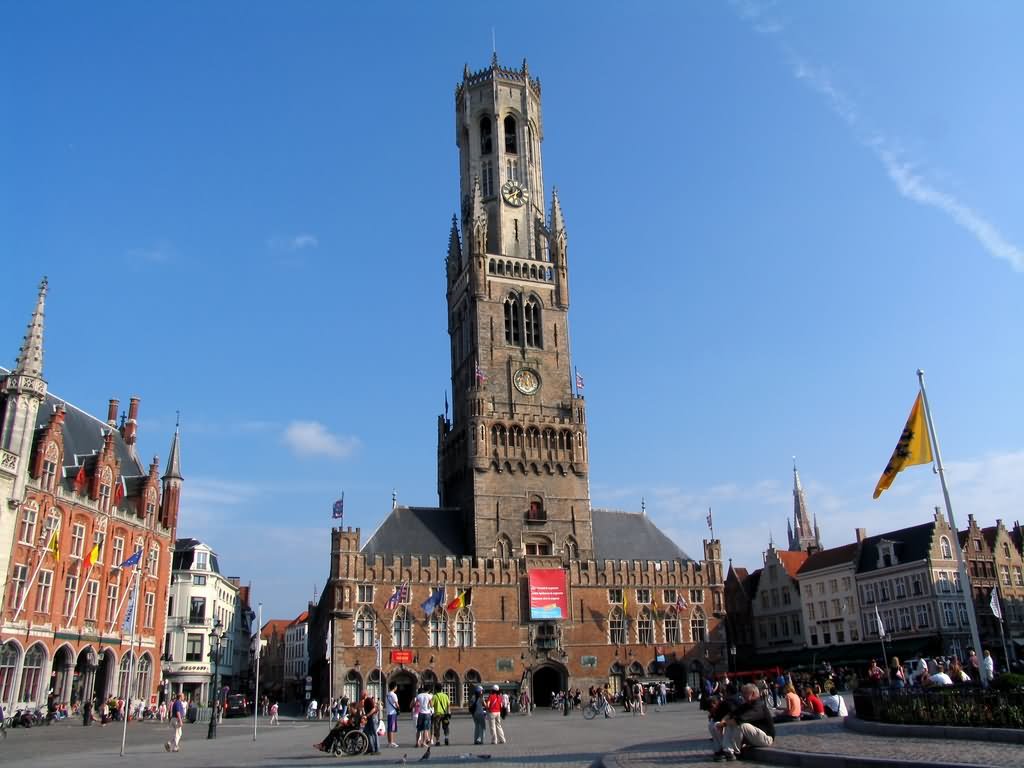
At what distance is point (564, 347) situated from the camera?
7244cm

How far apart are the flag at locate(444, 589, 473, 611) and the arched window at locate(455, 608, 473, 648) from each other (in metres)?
1.00

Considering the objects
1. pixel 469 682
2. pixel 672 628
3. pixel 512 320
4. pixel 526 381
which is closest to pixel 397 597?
pixel 469 682

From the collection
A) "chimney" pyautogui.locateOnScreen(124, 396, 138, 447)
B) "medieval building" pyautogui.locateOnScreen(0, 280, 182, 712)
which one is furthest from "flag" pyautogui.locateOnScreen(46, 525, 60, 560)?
"chimney" pyautogui.locateOnScreen(124, 396, 138, 447)

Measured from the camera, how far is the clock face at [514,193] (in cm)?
7625

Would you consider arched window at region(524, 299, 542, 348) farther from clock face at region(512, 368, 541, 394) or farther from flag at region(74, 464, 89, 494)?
flag at region(74, 464, 89, 494)

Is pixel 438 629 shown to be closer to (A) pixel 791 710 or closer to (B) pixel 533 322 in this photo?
(B) pixel 533 322

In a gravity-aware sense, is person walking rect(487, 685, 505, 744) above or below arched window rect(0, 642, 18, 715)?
below

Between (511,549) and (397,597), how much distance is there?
33.8 ft

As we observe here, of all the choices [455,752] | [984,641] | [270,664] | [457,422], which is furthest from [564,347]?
[270,664]

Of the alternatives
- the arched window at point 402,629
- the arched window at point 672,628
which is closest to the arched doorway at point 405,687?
the arched window at point 402,629

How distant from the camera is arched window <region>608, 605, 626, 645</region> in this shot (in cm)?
6412

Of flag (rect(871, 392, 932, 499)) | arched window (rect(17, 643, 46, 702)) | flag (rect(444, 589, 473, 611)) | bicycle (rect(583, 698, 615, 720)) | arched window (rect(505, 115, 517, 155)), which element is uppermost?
arched window (rect(505, 115, 517, 155))

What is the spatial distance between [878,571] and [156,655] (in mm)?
53659

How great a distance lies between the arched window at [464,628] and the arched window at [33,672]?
26.4m
